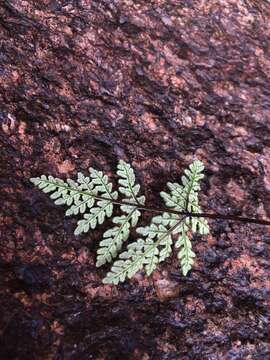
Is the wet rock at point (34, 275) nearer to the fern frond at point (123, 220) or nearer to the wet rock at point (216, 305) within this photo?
the fern frond at point (123, 220)

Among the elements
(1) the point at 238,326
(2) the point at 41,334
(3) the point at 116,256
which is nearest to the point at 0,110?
(3) the point at 116,256

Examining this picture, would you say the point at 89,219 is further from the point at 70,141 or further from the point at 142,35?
the point at 142,35

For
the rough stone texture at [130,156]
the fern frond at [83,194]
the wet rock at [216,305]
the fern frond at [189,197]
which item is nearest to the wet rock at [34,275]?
the rough stone texture at [130,156]

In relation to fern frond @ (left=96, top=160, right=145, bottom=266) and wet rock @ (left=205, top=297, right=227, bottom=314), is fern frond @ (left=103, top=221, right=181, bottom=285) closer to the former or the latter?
fern frond @ (left=96, top=160, right=145, bottom=266)

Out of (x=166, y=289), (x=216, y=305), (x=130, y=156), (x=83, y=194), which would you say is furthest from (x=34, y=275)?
(x=216, y=305)

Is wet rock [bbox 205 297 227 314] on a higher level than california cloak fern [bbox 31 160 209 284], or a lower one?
lower

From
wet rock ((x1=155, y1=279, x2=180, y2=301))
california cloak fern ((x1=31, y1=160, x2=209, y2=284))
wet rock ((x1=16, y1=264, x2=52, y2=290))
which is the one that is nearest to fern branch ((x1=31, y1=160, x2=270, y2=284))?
california cloak fern ((x1=31, y1=160, x2=209, y2=284))

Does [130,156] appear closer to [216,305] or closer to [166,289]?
[166,289]
